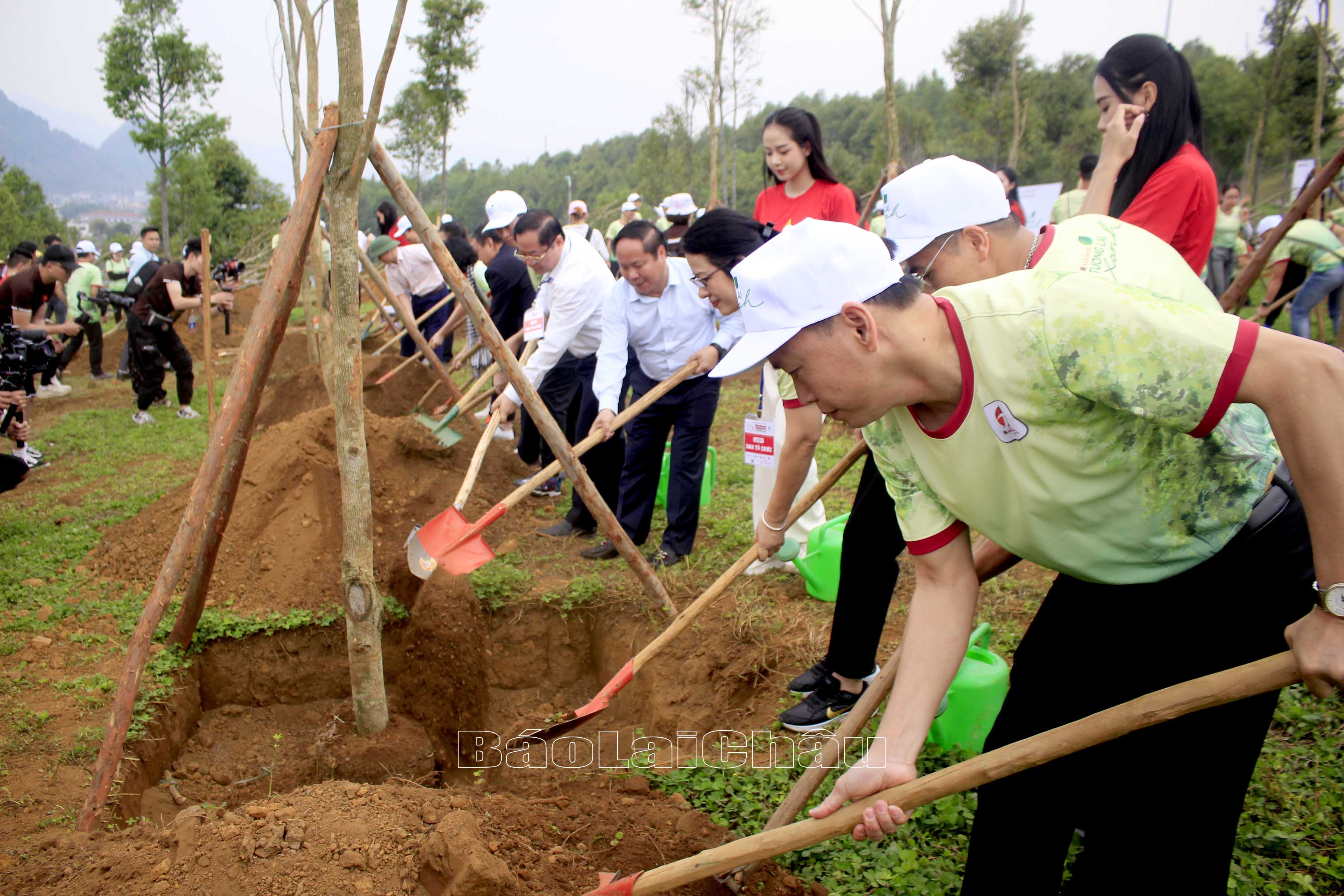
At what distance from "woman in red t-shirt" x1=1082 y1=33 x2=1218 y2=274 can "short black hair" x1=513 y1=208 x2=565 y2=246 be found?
10.2 ft

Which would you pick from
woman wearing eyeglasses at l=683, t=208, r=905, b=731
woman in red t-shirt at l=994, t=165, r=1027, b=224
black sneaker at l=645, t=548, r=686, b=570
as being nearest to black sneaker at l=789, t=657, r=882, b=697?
woman wearing eyeglasses at l=683, t=208, r=905, b=731

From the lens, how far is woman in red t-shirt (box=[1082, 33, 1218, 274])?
8.61 feet

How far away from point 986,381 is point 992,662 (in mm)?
1590

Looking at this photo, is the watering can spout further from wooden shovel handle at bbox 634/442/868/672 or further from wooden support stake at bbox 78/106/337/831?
wooden support stake at bbox 78/106/337/831

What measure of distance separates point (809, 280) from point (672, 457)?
3.12 meters

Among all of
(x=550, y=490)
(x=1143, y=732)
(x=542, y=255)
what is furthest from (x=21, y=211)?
(x=1143, y=732)

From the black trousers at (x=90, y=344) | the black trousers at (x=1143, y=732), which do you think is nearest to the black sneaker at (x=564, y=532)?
the black trousers at (x=1143, y=732)

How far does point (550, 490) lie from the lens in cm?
617

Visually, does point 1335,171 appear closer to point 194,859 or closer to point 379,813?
point 379,813

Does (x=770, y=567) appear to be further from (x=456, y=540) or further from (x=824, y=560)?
(x=456, y=540)

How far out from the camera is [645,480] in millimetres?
4855

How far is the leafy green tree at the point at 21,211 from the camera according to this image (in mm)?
19969

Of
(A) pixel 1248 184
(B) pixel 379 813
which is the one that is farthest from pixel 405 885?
(A) pixel 1248 184

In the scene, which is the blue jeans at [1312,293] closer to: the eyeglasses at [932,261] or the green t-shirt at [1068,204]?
the green t-shirt at [1068,204]
